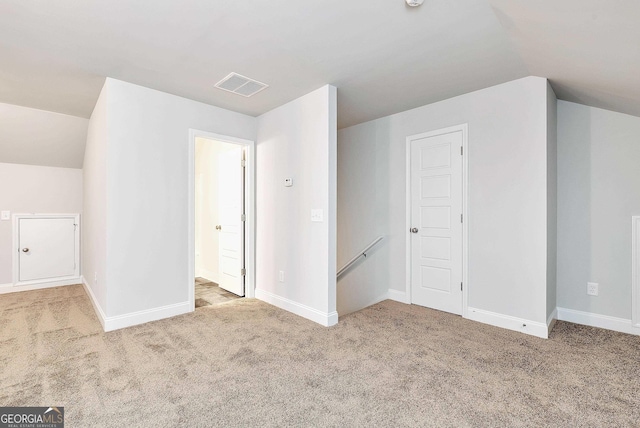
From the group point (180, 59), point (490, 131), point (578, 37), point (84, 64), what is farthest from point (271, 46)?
point (490, 131)

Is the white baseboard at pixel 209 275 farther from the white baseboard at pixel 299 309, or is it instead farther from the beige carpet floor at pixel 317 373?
the beige carpet floor at pixel 317 373

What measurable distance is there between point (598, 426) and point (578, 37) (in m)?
2.32

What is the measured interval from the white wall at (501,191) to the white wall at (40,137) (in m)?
4.44

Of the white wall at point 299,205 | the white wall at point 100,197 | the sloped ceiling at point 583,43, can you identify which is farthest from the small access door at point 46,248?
the sloped ceiling at point 583,43

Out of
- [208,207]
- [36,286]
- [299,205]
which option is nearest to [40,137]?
[36,286]

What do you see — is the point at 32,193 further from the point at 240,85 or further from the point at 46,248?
the point at 240,85

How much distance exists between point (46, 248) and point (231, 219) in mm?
2968

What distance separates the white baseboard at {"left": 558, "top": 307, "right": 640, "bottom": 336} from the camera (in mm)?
2961

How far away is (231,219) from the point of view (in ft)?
14.8

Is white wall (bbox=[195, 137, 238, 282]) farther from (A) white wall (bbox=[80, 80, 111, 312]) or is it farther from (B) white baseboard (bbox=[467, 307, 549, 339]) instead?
(B) white baseboard (bbox=[467, 307, 549, 339])

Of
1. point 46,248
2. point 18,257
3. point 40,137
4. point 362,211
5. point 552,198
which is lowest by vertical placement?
point 18,257

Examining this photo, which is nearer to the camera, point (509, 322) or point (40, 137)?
point (509, 322)

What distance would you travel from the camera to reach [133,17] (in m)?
2.09
